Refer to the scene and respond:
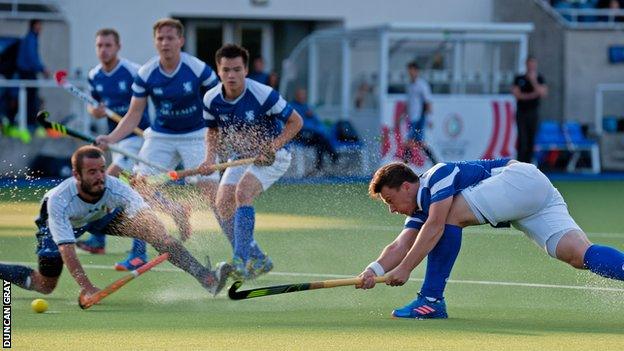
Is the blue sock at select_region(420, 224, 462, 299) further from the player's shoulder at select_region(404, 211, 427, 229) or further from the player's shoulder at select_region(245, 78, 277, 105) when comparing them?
the player's shoulder at select_region(245, 78, 277, 105)

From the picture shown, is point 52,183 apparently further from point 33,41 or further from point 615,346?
point 615,346

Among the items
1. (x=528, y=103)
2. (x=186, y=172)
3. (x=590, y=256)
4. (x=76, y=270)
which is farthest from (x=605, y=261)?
(x=528, y=103)

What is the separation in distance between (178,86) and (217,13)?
1396 centimetres

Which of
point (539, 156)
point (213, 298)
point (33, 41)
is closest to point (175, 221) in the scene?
point (213, 298)

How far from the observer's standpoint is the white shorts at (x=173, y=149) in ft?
35.1

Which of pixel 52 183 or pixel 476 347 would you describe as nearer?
pixel 476 347

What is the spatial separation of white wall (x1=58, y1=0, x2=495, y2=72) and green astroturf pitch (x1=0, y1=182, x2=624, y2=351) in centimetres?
1046

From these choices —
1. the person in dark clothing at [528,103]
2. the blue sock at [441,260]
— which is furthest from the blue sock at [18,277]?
the person in dark clothing at [528,103]

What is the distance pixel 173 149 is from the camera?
1078 centimetres

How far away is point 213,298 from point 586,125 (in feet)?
52.4

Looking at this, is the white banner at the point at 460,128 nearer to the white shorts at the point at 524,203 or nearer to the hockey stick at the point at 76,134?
the hockey stick at the point at 76,134

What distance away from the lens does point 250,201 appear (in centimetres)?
941

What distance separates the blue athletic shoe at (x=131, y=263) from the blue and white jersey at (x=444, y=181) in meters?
2.68

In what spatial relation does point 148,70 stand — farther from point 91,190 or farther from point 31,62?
point 31,62
